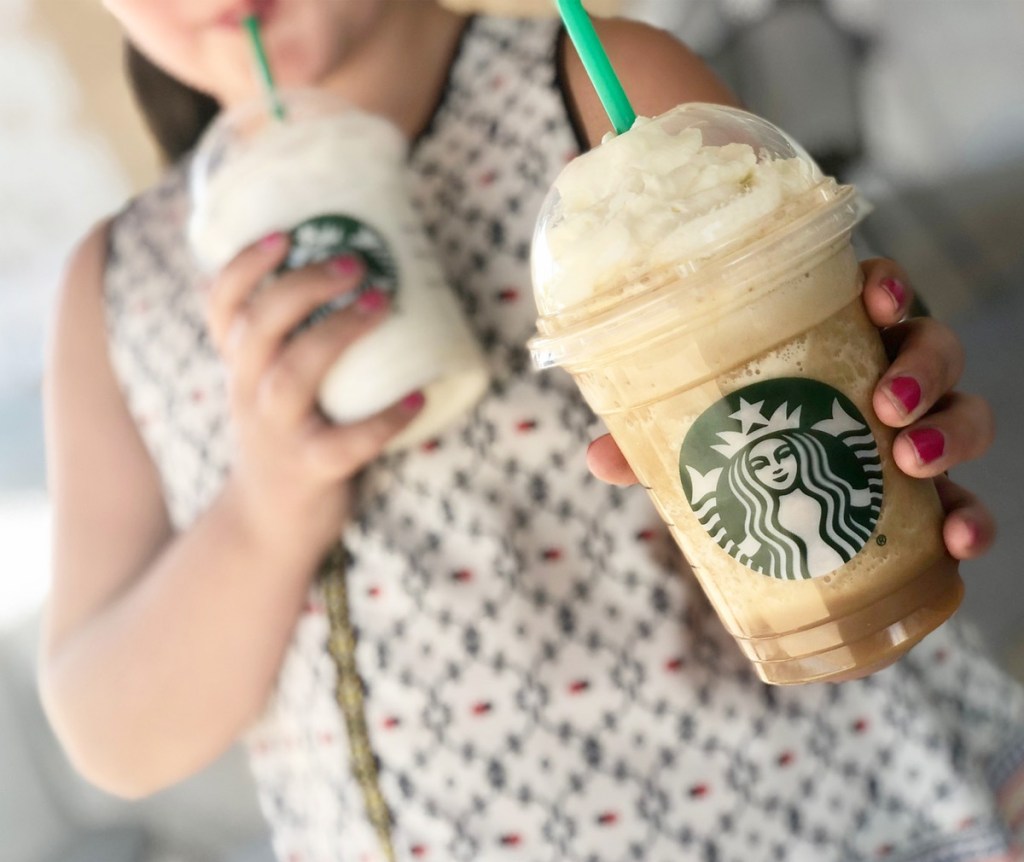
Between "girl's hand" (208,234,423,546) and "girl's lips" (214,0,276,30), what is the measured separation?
23 centimetres

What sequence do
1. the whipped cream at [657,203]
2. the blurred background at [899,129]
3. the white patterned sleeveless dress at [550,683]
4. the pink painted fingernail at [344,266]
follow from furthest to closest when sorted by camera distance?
1. the blurred background at [899,129]
2. the white patterned sleeveless dress at [550,683]
3. the pink painted fingernail at [344,266]
4. the whipped cream at [657,203]

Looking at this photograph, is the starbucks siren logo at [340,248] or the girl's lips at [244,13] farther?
the girl's lips at [244,13]

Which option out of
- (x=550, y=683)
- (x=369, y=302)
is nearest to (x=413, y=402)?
(x=369, y=302)

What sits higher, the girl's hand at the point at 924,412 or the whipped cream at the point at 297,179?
the whipped cream at the point at 297,179

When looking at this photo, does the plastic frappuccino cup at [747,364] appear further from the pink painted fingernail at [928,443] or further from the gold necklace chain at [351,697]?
the gold necklace chain at [351,697]

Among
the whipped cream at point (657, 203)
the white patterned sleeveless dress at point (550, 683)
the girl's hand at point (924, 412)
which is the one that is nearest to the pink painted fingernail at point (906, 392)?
the girl's hand at point (924, 412)

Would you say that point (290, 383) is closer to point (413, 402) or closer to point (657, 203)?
point (413, 402)

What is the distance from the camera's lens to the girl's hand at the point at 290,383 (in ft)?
1.97

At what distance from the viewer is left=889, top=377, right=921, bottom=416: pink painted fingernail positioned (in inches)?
18.5

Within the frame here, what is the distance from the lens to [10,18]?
3.27 feet

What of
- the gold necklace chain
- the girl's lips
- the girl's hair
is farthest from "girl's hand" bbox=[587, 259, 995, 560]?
the girl's hair

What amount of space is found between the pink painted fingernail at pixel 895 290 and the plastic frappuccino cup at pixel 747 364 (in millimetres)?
14

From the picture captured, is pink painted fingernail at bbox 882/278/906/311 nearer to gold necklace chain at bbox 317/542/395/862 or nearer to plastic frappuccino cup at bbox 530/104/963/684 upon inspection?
plastic frappuccino cup at bbox 530/104/963/684

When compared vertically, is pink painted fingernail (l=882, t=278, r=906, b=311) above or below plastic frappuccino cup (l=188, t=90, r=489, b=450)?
below
